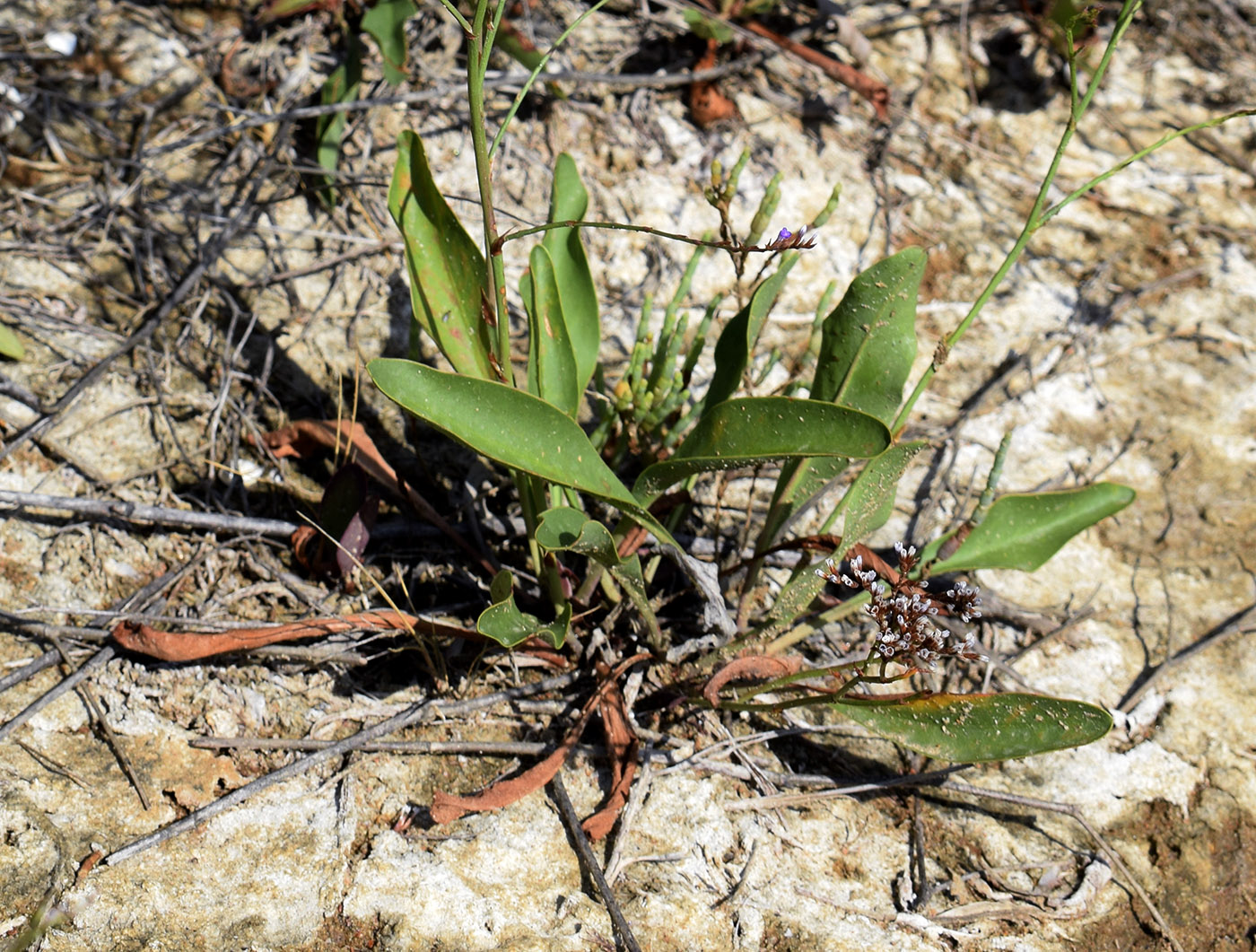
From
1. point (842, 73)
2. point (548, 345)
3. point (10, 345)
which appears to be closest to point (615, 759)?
point (548, 345)

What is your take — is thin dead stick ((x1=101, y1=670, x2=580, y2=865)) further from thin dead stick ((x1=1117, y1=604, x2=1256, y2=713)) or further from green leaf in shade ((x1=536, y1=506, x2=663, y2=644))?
thin dead stick ((x1=1117, y1=604, x2=1256, y2=713))

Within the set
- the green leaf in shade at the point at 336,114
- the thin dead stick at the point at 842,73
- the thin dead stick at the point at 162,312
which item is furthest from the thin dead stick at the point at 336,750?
the thin dead stick at the point at 842,73

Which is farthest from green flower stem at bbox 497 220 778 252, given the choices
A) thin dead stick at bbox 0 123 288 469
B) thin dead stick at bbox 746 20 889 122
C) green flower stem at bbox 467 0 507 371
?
thin dead stick at bbox 746 20 889 122

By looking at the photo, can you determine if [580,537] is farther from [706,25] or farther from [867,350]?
[706,25]

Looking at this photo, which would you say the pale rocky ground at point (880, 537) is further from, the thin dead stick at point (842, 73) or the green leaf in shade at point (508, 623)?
the green leaf in shade at point (508, 623)

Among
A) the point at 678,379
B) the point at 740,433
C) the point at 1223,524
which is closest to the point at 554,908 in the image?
the point at 740,433
